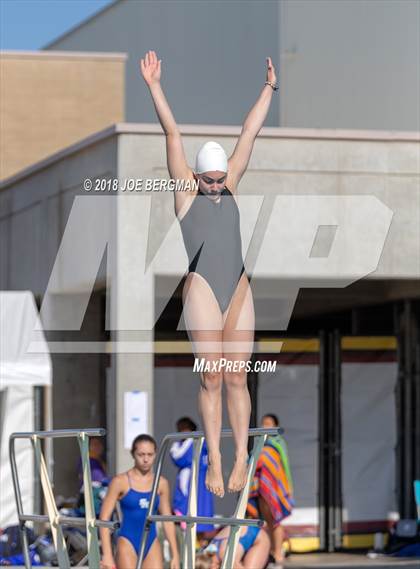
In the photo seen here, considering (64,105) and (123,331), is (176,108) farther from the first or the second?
(123,331)

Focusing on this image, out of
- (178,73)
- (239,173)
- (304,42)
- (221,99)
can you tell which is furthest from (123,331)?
(221,99)

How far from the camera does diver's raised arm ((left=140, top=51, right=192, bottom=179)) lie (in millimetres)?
4664

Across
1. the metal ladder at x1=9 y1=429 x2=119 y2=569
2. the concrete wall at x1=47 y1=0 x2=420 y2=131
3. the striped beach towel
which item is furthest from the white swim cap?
the striped beach towel

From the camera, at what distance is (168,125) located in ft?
15.6

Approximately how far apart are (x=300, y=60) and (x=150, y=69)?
747cm

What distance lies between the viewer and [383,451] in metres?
17.5

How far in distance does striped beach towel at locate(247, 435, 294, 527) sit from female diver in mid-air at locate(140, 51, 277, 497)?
10531 millimetres

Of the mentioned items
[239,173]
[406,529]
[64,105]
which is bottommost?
[406,529]

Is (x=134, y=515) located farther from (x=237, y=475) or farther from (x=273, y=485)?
(x=237, y=475)

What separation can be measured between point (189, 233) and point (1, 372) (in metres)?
9.75

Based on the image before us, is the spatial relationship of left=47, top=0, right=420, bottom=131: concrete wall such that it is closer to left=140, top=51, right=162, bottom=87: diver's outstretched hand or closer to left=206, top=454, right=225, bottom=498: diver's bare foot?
left=140, top=51, right=162, bottom=87: diver's outstretched hand

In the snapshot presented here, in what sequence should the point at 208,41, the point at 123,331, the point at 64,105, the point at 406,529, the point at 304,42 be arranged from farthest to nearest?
the point at 64,105, the point at 406,529, the point at 208,41, the point at 304,42, the point at 123,331

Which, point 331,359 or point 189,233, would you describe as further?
point 331,359

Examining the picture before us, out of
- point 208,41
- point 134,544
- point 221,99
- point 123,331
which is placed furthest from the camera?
point 221,99
